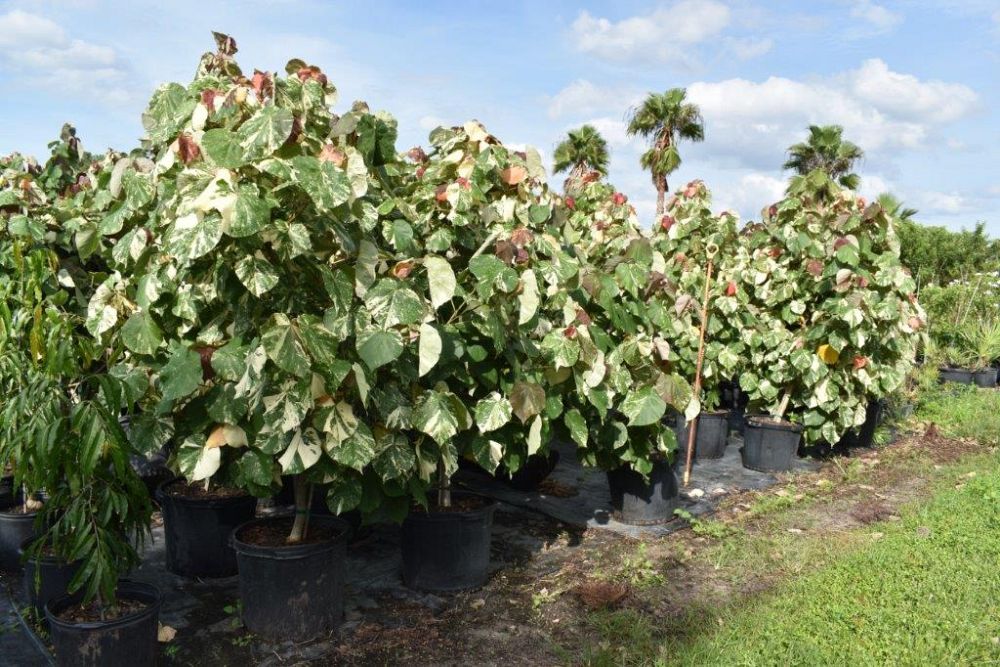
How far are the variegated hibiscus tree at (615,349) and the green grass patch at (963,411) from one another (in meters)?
4.32

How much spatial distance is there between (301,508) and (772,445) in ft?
12.6

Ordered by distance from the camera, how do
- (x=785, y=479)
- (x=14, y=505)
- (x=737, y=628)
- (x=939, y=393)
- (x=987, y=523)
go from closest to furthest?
(x=737, y=628), (x=14, y=505), (x=987, y=523), (x=785, y=479), (x=939, y=393)

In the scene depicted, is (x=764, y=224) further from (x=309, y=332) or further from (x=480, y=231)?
(x=309, y=332)

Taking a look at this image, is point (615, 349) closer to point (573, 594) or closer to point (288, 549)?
point (573, 594)

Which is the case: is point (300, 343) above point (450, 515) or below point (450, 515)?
above

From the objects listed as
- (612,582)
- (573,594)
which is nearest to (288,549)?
(573,594)

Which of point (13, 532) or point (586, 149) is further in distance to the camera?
point (586, 149)

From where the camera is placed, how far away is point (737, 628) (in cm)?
295

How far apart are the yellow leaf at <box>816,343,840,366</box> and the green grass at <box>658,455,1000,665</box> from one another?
1.58m

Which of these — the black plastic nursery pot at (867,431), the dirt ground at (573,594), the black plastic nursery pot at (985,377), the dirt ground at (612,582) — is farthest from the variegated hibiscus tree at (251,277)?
the black plastic nursery pot at (985,377)

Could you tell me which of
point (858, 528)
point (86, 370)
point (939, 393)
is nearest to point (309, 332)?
point (86, 370)

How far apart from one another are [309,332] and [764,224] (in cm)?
477

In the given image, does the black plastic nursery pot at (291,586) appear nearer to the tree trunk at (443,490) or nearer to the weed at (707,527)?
the tree trunk at (443,490)

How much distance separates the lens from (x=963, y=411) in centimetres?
777
